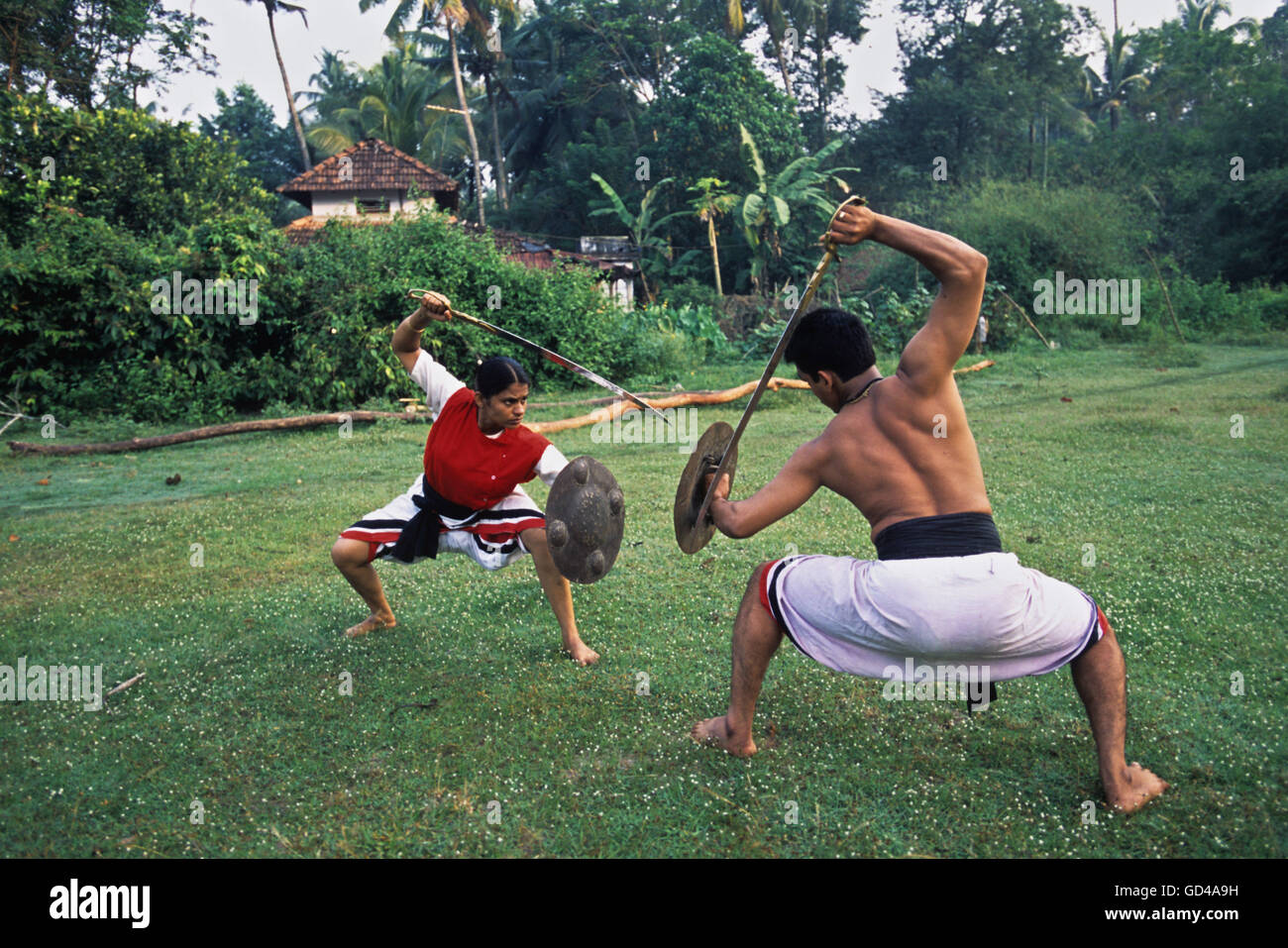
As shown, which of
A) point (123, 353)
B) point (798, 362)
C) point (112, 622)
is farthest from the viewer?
point (123, 353)

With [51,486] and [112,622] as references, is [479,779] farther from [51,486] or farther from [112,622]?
[51,486]

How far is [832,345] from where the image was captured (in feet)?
11.9

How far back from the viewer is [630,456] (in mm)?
11836

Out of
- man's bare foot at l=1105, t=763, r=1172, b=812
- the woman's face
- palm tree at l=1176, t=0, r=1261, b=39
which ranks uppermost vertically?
palm tree at l=1176, t=0, r=1261, b=39

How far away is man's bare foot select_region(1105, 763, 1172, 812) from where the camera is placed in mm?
3463

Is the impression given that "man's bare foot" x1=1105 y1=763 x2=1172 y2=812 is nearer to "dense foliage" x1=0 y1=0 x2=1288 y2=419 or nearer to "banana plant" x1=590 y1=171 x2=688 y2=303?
"dense foliage" x1=0 y1=0 x2=1288 y2=419

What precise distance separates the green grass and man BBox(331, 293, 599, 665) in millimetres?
545

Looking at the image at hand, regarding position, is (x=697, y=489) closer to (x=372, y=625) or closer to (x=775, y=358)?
(x=775, y=358)

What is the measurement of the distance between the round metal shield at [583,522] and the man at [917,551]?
890 millimetres

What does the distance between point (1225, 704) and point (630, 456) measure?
26.7 feet

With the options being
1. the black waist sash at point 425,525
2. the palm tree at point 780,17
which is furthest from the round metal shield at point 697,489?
the palm tree at point 780,17

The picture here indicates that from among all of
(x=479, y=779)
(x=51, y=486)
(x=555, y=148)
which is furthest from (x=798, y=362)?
(x=555, y=148)

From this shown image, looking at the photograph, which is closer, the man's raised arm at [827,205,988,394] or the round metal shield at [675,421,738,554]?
the man's raised arm at [827,205,988,394]

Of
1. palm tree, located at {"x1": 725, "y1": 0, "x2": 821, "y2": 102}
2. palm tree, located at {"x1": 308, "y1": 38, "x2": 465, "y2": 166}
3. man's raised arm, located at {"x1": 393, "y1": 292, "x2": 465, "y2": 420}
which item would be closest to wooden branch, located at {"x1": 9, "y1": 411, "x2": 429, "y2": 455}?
man's raised arm, located at {"x1": 393, "y1": 292, "x2": 465, "y2": 420}
